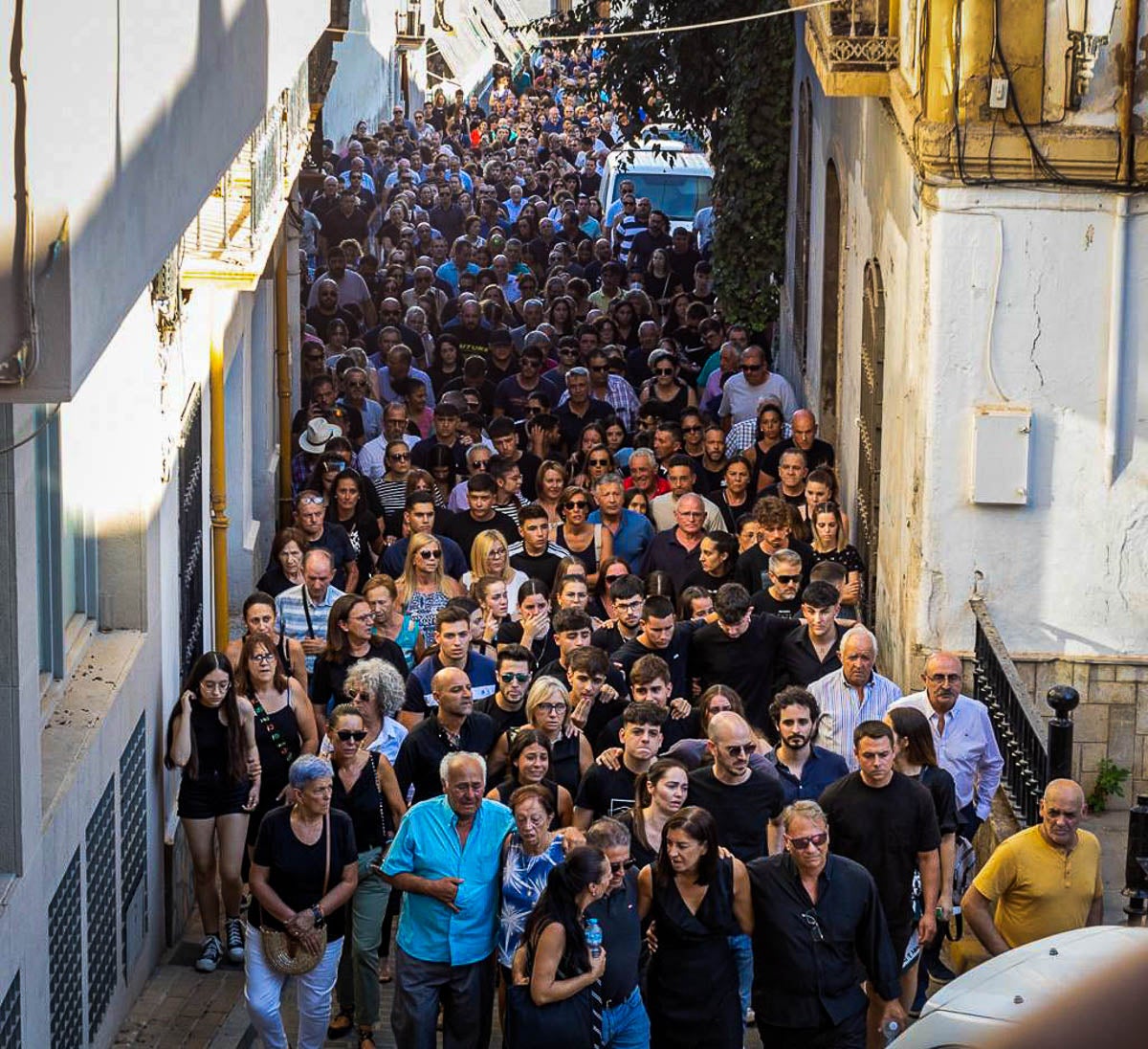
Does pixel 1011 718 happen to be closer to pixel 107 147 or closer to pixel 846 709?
pixel 846 709

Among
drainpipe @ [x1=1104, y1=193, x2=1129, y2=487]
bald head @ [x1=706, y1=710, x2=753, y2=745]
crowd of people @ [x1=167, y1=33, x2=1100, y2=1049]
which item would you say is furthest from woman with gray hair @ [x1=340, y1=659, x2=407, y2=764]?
drainpipe @ [x1=1104, y1=193, x2=1129, y2=487]

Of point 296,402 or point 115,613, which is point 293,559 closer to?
point 115,613

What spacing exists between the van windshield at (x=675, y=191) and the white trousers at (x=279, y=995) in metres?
22.9

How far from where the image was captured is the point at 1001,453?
13062mm

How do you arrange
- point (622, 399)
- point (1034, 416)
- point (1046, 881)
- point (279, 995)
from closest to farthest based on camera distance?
point (1046, 881)
point (279, 995)
point (1034, 416)
point (622, 399)

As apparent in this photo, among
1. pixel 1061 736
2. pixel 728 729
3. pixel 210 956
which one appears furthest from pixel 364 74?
pixel 728 729

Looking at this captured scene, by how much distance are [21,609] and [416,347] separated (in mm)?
12762

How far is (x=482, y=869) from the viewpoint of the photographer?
381 inches

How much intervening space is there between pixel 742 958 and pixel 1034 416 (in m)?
4.57

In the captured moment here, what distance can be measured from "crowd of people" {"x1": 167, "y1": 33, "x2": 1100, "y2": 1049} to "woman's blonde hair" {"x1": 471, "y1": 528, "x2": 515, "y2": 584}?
0.02 m

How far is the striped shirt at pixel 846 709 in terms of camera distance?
11.6 m

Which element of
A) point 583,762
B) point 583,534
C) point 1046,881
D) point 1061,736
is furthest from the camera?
point 583,534

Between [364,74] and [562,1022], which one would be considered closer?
[562,1022]

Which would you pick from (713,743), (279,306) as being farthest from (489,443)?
(713,743)
